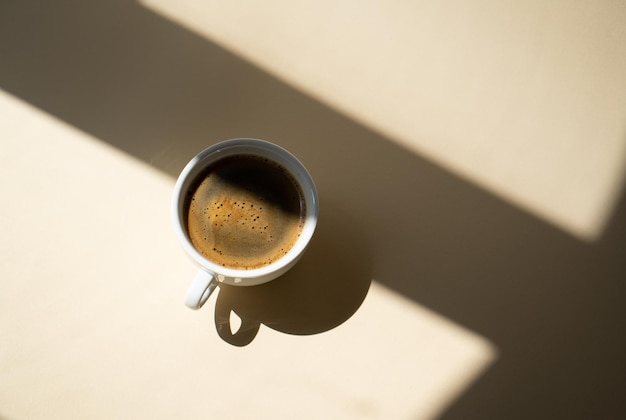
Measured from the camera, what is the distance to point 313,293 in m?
0.79

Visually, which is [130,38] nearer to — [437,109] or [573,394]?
[437,109]

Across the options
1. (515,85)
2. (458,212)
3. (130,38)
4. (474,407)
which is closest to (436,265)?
(458,212)

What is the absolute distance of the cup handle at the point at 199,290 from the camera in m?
0.68

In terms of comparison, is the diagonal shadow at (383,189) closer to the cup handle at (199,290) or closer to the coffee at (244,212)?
the coffee at (244,212)

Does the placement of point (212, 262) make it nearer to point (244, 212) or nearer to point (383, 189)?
point (244, 212)

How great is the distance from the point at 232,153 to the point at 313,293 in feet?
0.71

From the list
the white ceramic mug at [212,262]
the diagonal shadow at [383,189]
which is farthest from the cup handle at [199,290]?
the diagonal shadow at [383,189]

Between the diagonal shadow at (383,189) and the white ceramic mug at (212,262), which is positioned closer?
the white ceramic mug at (212,262)

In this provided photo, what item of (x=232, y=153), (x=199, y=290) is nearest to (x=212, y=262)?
(x=199, y=290)

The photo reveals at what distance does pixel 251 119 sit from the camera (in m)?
0.83

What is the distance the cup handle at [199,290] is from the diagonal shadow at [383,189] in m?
0.19

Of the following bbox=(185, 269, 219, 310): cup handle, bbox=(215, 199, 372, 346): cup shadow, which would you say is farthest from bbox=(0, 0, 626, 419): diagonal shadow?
bbox=(185, 269, 219, 310): cup handle

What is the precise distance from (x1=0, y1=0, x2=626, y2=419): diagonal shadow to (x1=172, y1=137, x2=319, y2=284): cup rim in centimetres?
9

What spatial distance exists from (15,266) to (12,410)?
18 centimetres
